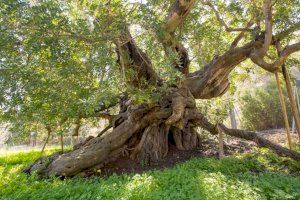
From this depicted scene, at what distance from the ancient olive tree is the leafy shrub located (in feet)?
22.6

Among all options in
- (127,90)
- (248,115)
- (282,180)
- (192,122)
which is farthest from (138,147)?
(248,115)

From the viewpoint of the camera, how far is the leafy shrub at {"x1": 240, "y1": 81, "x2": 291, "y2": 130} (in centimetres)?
1552

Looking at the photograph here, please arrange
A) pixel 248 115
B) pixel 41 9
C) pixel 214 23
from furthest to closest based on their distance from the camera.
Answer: pixel 248 115, pixel 214 23, pixel 41 9

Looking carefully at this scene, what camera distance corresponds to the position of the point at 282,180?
5.11 meters

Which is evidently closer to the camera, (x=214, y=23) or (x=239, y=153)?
(x=239, y=153)

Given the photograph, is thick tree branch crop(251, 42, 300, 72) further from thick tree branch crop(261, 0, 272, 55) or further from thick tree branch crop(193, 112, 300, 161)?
thick tree branch crop(193, 112, 300, 161)

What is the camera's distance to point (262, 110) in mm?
15617

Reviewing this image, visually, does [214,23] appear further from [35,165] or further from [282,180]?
[35,165]

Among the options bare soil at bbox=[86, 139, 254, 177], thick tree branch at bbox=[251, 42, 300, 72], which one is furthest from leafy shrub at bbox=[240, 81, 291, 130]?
thick tree branch at bbox=[251, 42, 300, 72]

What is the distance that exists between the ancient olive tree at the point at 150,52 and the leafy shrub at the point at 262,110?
6903mm

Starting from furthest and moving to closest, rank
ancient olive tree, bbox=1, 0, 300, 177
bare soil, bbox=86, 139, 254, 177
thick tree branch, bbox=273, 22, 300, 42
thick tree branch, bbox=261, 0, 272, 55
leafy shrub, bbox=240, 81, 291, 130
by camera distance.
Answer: leafy shrub, bbox=240, 81, 291, 130 < bare soil, bbox=86, 139, 254, 177 < thick tree branch, bbox=273, 22, 300, 42 < thick tree branch, bbox=261, 0, 272, 55 < ancient olive tree, bbox=1, 0, 300, 177

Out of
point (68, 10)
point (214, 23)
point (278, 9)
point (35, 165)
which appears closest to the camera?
point (68, 10)

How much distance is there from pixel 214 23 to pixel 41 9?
213 inches

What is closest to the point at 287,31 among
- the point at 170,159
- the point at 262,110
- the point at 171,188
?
the point at 170,159
